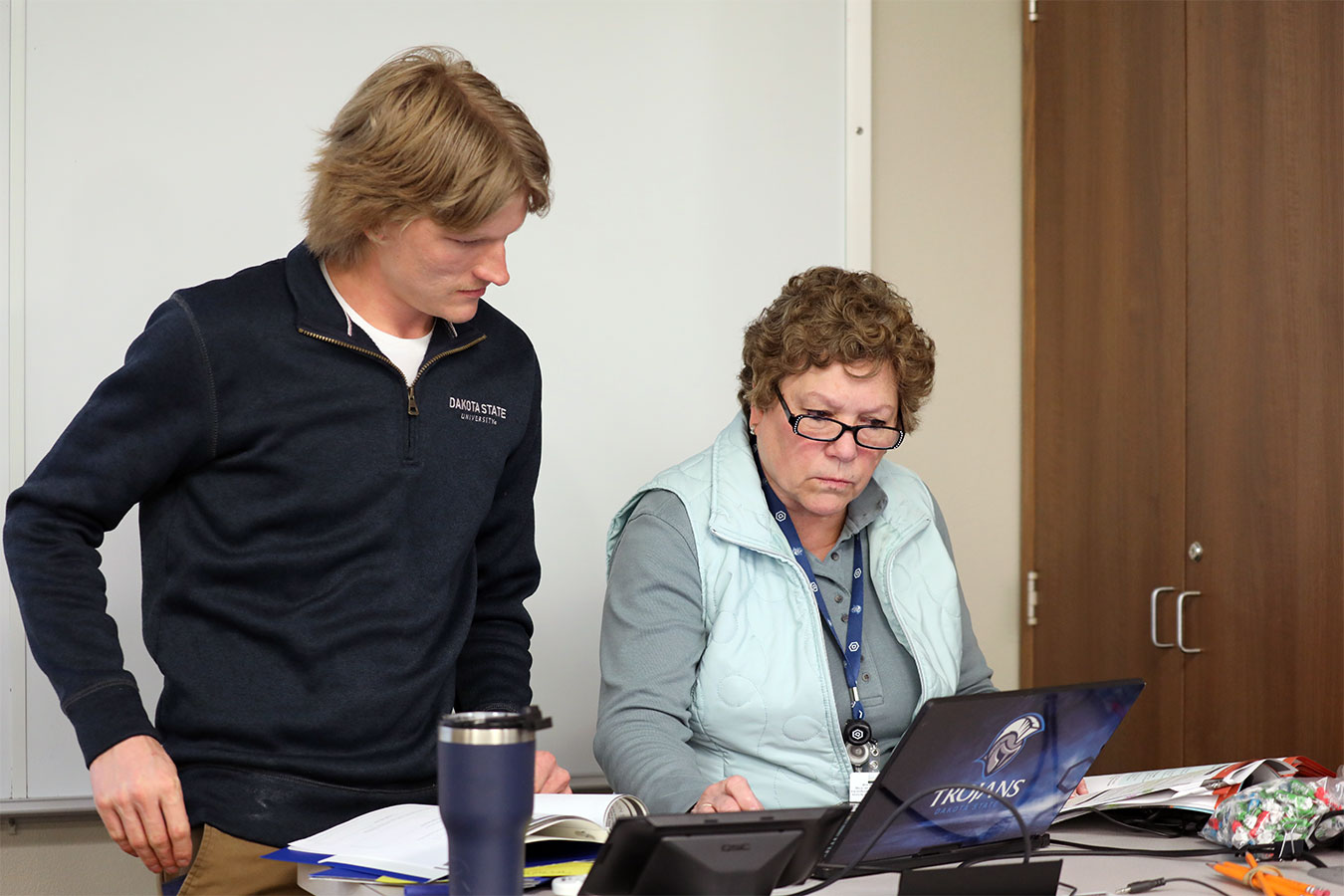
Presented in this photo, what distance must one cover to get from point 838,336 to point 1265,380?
0.99 meters

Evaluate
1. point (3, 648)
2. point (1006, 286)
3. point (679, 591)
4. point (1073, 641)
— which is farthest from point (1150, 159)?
point (3, 648)

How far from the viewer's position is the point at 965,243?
9.71 ft

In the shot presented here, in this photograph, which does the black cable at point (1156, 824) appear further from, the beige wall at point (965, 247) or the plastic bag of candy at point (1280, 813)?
the beige wall at point (965, 247)

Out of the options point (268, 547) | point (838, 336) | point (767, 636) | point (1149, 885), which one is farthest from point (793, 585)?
point (268, 547)

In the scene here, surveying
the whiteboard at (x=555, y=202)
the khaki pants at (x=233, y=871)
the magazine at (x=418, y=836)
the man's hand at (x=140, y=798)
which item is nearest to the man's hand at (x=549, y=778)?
the magazine at (x=418, y=836)

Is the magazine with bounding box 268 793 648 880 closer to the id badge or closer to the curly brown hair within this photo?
the id badge

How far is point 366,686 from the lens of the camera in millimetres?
1506

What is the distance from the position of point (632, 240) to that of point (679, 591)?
1.12 metres

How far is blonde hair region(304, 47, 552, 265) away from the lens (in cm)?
147

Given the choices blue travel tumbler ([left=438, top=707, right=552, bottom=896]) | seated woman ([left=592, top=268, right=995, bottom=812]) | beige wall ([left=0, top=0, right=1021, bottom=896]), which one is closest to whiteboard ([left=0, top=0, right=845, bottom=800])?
beige wall ([left=0, top=0, right=1021, bottom=896])

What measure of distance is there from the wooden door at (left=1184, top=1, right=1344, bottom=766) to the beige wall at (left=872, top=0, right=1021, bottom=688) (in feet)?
1.93

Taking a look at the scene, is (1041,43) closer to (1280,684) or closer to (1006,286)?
(1006,286)

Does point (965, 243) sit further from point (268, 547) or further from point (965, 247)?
point (268, 547)

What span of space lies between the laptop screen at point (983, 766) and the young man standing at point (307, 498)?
0.47 metres
